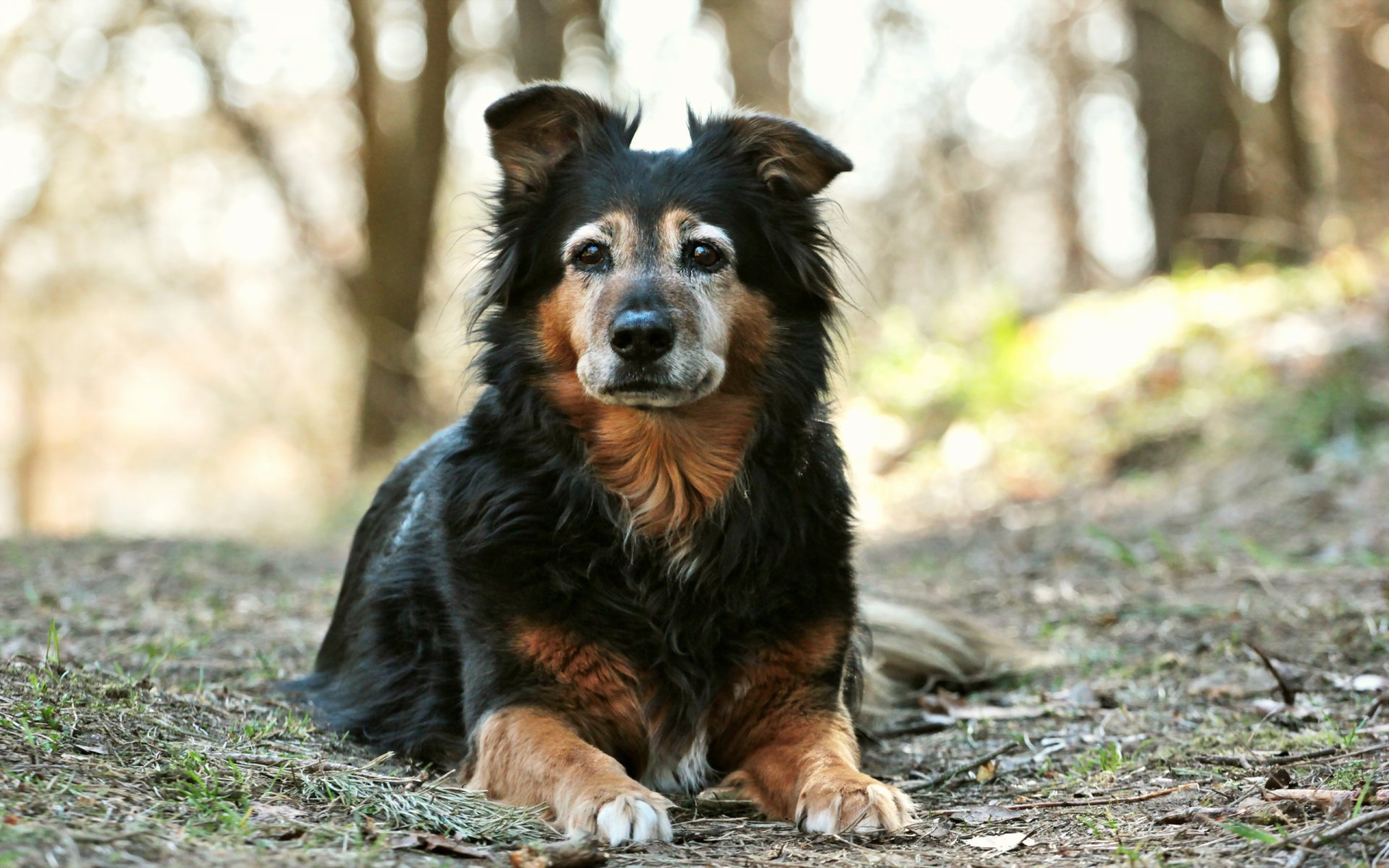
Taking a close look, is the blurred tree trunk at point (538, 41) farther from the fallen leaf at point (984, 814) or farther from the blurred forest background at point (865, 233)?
the fallen leaf at point (984, 814)

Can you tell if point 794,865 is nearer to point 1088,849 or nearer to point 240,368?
point 1088,849

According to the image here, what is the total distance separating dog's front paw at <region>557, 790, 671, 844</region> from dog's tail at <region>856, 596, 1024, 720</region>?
2.04 m

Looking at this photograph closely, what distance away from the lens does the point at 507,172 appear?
4.30m

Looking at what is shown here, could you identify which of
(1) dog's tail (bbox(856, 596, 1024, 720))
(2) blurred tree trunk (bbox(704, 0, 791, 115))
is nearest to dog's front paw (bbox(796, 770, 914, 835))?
(1) dog's tail (bbox(856, 596, 1024, 720))

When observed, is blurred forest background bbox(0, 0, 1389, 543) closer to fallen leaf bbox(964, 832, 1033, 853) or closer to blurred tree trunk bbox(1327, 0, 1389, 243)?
blurred tree trunk bbox(1327, 0, 1389, 243)

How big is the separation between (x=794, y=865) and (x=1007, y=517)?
6844mm

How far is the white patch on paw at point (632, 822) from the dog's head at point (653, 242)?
4.14 ft

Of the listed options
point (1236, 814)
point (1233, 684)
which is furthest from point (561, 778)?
point (1233, 684)

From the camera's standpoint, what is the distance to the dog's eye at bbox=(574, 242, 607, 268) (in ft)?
13.2

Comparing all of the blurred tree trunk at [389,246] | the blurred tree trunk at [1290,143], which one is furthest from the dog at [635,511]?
the blurred tree trunk at [389,246]

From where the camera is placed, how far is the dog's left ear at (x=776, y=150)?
165 inches

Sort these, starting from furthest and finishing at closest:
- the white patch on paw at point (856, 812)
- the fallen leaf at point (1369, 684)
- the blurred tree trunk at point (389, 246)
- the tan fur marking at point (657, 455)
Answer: the blurred tree trunk at point (389, 246)
the fallen leaf at point (1369, 684)
the tan fur marking at point (657, 455)
the white patch on paw at point (856, 812)

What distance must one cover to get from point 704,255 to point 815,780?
1.68 m

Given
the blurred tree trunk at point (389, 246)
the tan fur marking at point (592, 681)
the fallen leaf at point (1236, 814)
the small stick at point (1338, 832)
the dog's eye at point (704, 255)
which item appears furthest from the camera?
the blurred tree trunk at point (389, 246)
